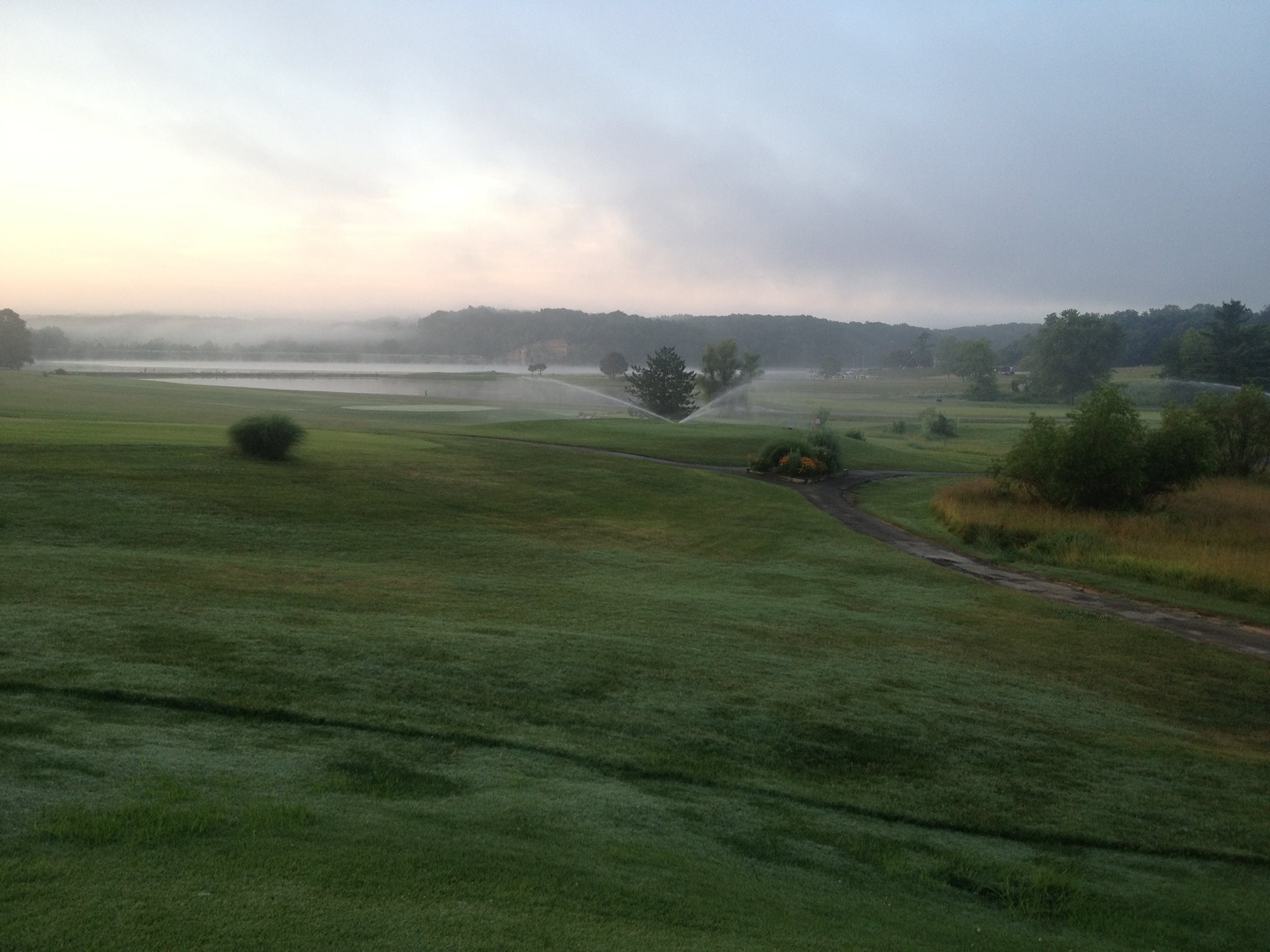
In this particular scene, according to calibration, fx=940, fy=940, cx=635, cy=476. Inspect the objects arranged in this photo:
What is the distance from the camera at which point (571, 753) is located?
7.96 m

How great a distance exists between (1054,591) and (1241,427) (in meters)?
31.2

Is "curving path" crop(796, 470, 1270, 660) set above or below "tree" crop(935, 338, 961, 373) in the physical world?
below

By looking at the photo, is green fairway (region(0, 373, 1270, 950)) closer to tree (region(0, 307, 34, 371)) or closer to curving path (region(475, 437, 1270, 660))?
curving path (region(475, 437, 1270, 660))

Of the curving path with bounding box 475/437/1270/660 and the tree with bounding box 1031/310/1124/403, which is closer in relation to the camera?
the curving path with bounding box 475/437/1270/660

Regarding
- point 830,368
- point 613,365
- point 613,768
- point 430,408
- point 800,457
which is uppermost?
point 830,368

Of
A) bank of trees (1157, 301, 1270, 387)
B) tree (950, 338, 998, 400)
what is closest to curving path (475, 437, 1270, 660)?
bank of trees (1157, 301, 1270, 387)

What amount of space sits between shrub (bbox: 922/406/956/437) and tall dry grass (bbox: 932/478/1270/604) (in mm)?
34761

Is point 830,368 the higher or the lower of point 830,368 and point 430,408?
the higher

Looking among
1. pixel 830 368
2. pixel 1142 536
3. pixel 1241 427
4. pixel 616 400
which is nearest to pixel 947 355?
pixel 830 368

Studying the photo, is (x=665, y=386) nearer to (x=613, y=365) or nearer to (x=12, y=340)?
(x=613, y=365)

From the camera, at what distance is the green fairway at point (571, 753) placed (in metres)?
4.87

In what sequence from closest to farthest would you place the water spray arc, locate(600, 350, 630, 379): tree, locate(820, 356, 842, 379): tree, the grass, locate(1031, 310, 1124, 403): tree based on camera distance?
the grass
the water spray arc
locate(1031, 310, 1124, 403): tree
locate(600, 350, 630, 379): tree
locate(820, 356, 842, 379): tree

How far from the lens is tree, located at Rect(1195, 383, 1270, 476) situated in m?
42.7

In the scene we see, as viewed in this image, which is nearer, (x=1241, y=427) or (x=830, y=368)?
(x=1241, y=427)
